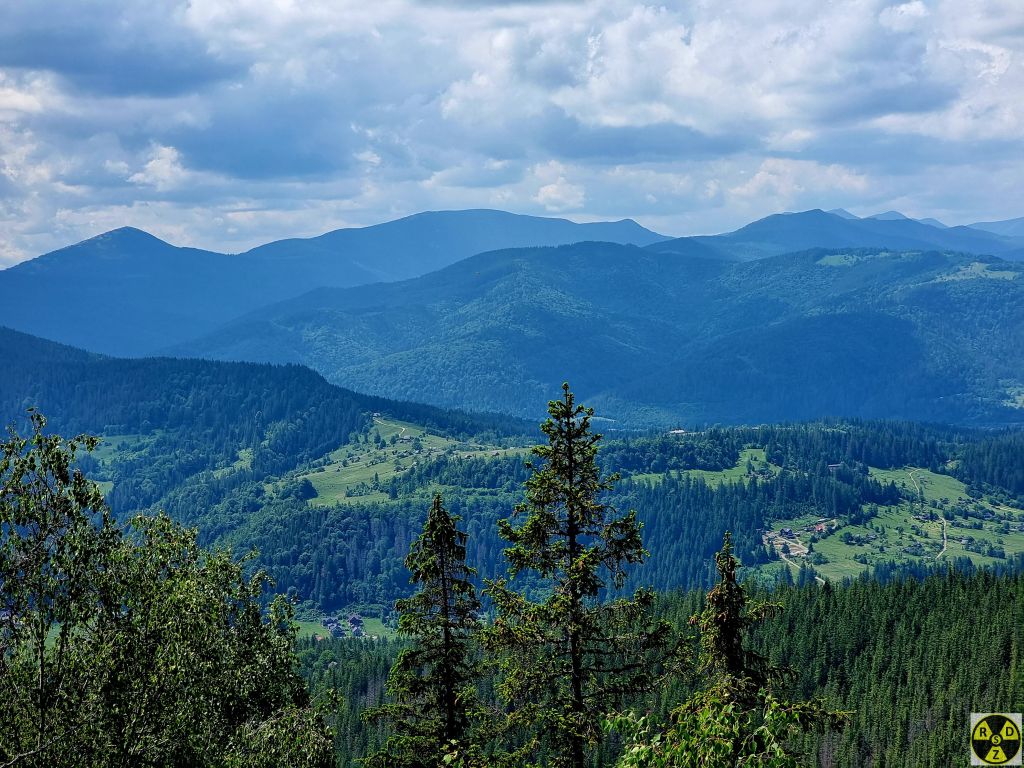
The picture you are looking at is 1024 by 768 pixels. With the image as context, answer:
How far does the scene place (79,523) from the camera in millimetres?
31062

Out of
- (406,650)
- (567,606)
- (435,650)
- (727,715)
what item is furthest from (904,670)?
(727,715)

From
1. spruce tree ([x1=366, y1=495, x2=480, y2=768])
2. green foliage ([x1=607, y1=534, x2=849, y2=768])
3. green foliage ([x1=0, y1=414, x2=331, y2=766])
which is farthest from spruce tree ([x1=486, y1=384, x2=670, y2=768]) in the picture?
green foliage ([x1=0, y1=414, x2=331, y2=766])

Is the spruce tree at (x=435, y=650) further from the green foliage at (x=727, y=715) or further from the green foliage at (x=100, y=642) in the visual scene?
the green foliage at (x=727, y=715)

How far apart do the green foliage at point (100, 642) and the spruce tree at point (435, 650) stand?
12.4 ft

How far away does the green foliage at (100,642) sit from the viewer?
2983 centimetres

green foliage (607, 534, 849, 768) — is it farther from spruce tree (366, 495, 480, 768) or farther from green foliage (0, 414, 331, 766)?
green foliage (0, 414, 331, 766)

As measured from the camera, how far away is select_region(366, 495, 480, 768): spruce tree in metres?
40.2

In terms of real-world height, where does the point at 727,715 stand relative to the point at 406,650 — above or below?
above

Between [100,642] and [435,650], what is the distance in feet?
44.8

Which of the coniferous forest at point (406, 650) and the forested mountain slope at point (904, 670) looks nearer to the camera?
the coniferous forest at point (406, 650)

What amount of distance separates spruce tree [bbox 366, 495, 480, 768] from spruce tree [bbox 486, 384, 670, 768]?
3.59 m

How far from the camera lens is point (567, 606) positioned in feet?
120

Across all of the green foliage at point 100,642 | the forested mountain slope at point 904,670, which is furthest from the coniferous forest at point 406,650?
the forested mountain slope at point 904,670

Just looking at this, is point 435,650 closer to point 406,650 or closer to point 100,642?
point 406,650
